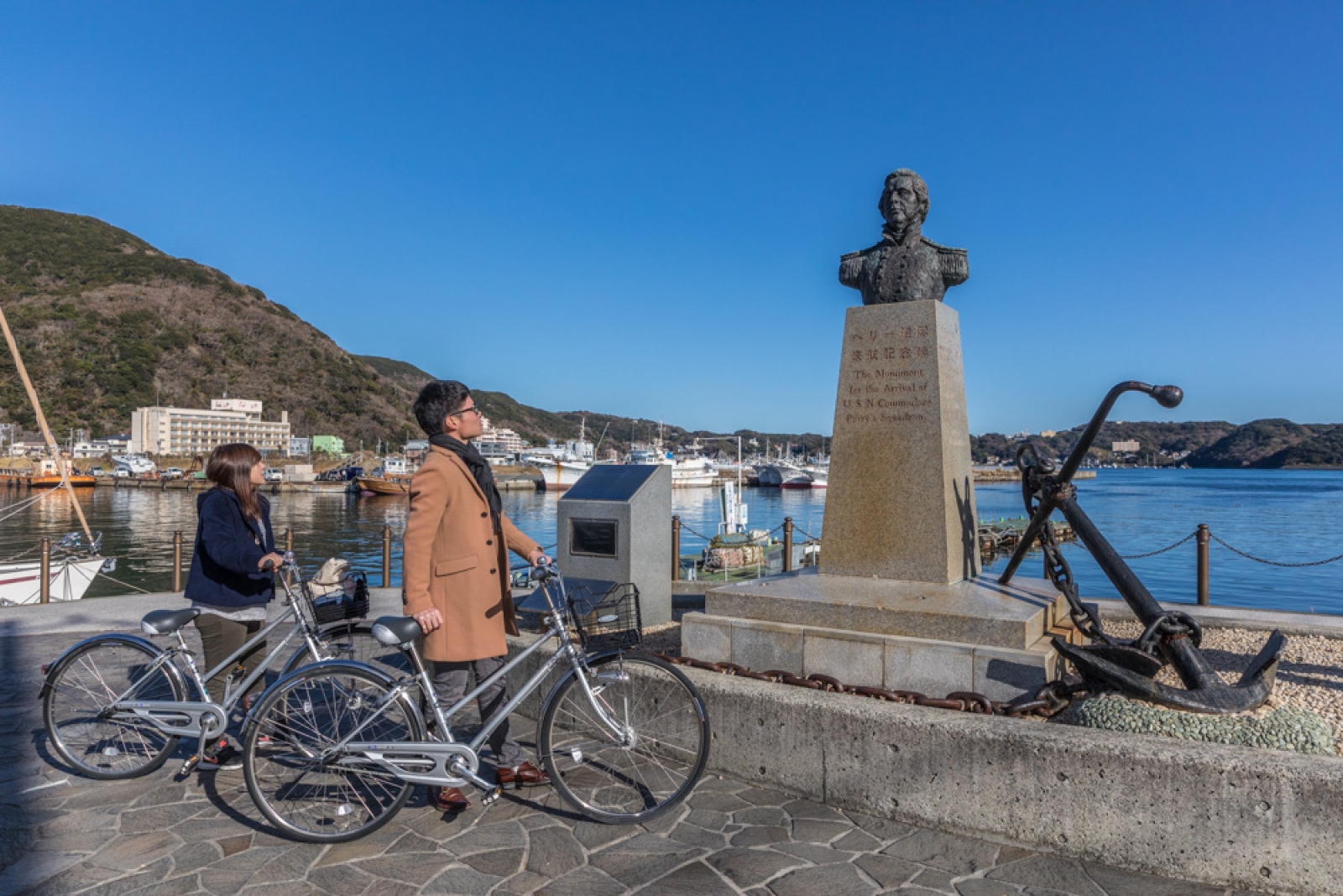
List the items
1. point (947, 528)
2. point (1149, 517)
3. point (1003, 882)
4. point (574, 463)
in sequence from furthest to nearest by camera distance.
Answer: point (574, 463) → point (1149, 517) → point (947, 528) → point (1003, 882)

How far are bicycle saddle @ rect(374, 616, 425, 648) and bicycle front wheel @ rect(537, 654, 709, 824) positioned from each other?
69 cm

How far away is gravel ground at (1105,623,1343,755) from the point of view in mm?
4359

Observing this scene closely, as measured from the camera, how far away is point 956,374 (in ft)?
18.2

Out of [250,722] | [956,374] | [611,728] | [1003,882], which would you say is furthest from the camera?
[956,374]

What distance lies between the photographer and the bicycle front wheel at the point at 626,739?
3586 millimetres

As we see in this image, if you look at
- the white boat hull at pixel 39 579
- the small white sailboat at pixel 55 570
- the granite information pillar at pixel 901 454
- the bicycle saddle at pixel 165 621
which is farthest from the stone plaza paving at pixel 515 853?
the white boat hull at pixel 39 579

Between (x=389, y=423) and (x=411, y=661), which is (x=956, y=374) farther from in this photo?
(x=389, y=423)

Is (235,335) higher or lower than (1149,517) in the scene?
higher

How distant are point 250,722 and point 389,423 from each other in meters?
146

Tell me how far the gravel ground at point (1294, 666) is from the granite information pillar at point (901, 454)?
1719mm

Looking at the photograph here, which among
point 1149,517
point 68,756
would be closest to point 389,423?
point 1149,517

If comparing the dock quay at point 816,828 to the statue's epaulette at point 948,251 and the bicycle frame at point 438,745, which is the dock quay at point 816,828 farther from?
the statue's epaulette at point 948,251

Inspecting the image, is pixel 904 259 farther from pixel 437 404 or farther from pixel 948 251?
Answer: pixel 437 404

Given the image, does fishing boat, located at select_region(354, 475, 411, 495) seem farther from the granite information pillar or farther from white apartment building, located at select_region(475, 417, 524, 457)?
the granite information pillar
